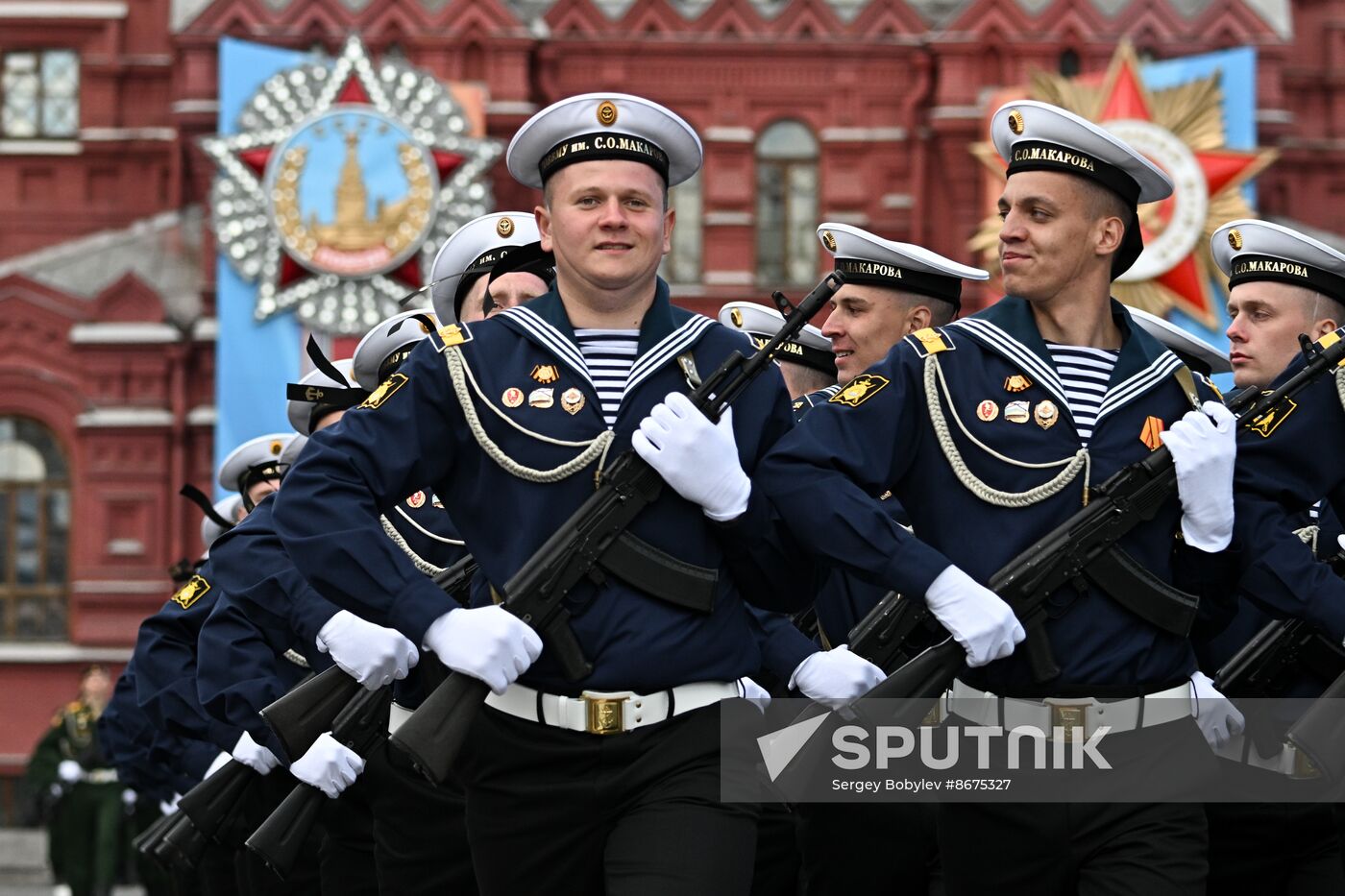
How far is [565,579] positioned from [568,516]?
0.58 feet

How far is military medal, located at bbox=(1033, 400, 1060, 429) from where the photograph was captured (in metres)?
5.26

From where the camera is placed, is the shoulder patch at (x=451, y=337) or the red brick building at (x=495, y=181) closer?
the shoulder patch at (x=451, y=337)

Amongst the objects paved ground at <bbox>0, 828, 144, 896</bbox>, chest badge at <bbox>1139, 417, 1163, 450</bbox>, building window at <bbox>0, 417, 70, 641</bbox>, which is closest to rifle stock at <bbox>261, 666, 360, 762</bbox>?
chest badge at <bbox>1139, 417, 1163, 450</bbox>

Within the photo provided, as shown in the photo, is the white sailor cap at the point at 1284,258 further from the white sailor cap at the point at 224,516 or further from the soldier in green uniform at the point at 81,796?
the soldier in green uniform at the point at 81,796

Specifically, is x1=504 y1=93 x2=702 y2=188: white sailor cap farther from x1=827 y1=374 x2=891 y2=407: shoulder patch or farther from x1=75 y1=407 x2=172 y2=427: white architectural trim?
x1=75 y1=407 x2=172 y2=427: white architectural trim

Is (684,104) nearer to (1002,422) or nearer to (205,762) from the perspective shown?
(205,762)

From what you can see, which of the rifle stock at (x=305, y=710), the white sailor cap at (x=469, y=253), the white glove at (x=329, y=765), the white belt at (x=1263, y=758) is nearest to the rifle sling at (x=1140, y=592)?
the white belt at (x=1263, y=758)

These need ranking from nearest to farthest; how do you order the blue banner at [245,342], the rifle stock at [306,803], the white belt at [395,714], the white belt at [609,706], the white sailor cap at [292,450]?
1. the white belt at [609,706]
2. the rifle stock at [306,803]
3. the white belt at [395,714]
4. the white sailor cap at [292,450]
5. the blue banner at [245,342]

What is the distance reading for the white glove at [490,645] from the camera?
4.84 metres

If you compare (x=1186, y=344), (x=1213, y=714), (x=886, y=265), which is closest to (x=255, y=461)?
(x=886, y=265)

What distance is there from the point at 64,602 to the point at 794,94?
864 centimetres

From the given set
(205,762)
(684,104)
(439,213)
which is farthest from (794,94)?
(205,762)

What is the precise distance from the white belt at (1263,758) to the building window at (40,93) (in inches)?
773

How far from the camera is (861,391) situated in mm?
5281
